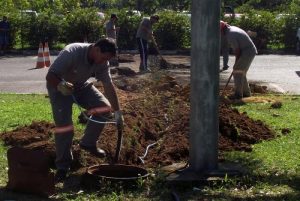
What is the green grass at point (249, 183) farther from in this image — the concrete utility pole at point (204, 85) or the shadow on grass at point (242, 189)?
the concrete utility pole at point (204, 85)

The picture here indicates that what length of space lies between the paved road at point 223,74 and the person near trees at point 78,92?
8944 mm

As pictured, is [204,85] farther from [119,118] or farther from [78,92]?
[78,92]

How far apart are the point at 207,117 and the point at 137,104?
4426 mm

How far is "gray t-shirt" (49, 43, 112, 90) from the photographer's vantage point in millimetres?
7465

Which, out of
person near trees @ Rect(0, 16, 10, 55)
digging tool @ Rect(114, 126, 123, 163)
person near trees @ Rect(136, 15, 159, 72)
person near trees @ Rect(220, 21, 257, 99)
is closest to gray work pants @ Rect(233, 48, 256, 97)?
person near trees @ Rect(220, 21, 257, 99)

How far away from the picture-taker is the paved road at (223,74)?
17.7 m

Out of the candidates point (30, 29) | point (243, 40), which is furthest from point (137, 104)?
point (30, 29)

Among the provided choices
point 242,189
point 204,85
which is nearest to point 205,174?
→ point 242,189

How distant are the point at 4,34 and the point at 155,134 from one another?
64.8 feet

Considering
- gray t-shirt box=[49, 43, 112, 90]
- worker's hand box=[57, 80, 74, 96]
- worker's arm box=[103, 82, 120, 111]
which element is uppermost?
gray t-shirt box=[49, 43, 112, 90]

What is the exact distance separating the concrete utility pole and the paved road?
939 centimetres

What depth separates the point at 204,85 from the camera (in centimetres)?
762

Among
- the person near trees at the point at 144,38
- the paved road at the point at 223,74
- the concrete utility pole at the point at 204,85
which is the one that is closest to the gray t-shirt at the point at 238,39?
the paved road at the point at 223,74

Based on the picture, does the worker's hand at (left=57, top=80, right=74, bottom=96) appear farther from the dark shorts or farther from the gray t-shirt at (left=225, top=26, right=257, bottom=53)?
the dark shorts
